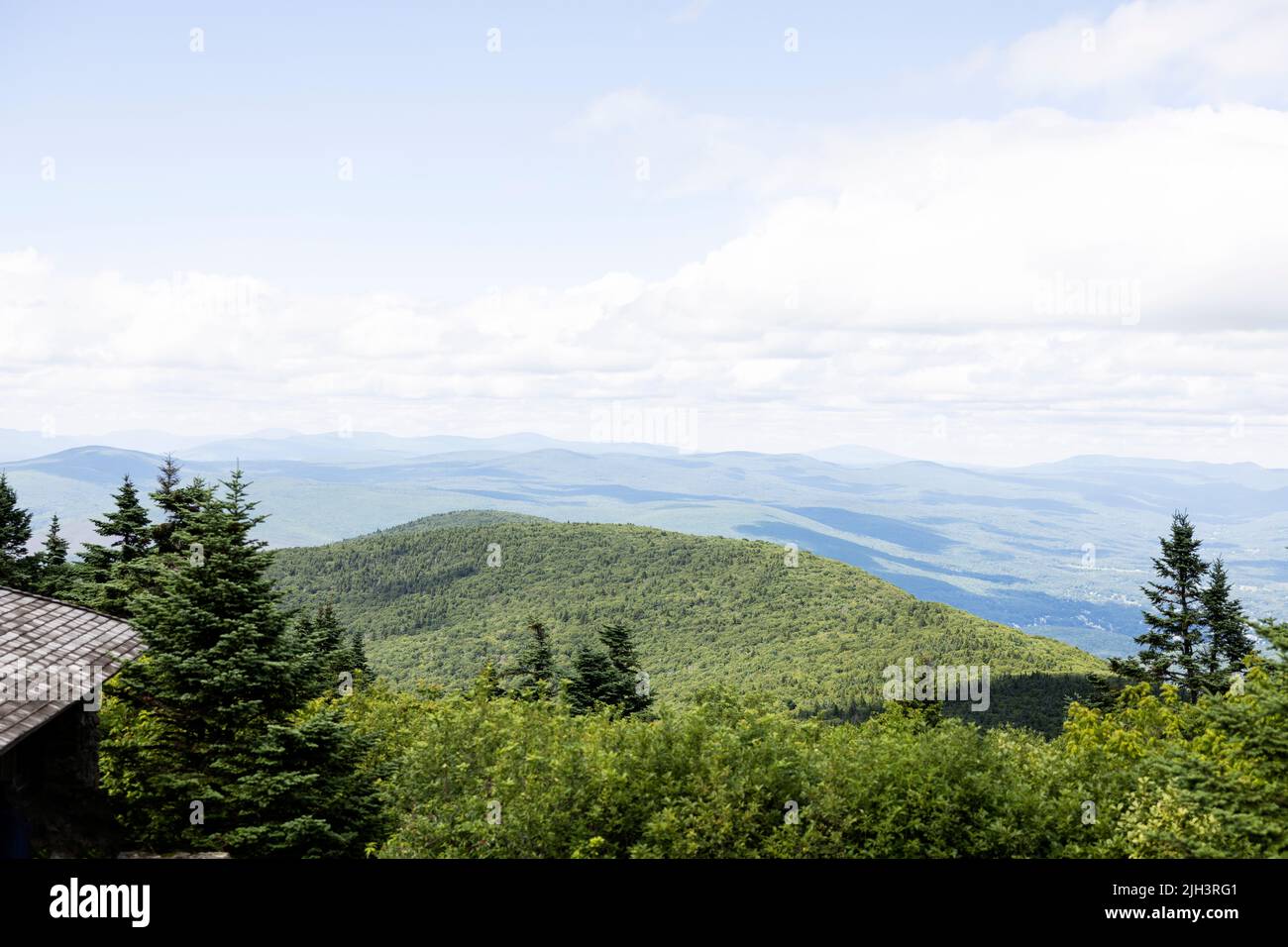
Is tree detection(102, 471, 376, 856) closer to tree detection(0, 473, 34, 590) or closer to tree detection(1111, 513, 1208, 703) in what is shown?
tree detection(1111, 513, 1208, 703)

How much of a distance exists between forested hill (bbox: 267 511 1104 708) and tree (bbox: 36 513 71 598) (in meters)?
47.6

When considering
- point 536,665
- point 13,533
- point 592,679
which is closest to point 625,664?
point 592,679

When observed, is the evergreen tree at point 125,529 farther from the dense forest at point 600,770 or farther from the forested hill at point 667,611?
the forested hill at point 667,611

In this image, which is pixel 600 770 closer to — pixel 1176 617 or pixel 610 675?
pixel 610 675

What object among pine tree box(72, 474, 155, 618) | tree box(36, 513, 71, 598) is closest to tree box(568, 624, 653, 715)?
pine tree box(72, 474, 155, 618)

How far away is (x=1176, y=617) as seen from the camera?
132 feet

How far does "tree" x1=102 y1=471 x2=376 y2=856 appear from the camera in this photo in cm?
1325

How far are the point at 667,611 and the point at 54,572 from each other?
12039 cm

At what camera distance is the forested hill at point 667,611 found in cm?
10756

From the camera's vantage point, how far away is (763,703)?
1516 centimetres
